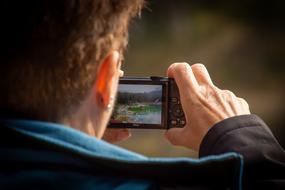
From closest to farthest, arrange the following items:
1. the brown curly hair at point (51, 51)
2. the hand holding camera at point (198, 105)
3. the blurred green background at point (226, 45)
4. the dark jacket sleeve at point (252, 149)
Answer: the brown curly hair at point (51, 51) → the dark jacket sleeve at point (252, 149) → the hand holding camera at point (198, 105) → the blurred green background at point (226, 45)

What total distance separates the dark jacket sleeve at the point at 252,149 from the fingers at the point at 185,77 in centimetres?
14

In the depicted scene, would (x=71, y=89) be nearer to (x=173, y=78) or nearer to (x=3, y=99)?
(x=3, y=99)

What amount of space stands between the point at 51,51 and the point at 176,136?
14.8 inches

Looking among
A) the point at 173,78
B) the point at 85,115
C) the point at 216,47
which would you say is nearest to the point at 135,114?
the point at 173,78

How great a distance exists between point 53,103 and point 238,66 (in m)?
2.97

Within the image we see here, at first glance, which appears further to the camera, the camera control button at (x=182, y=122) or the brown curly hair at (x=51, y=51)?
the camera control button at (x=182, y=122)

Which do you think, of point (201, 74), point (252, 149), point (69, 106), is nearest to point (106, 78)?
point (69, 106)

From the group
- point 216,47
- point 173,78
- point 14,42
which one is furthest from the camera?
point 216,47

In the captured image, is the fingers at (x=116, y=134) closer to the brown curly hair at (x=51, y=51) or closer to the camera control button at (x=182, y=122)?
the camera control button at (x=182, y=122)

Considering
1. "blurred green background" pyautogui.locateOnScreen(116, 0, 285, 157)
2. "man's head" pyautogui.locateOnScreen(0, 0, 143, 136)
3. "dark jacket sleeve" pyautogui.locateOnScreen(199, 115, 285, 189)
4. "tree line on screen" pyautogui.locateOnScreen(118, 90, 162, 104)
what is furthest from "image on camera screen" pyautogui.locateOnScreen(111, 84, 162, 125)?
"blurred green background" pyautogui.locateOnScreen(116, 0, 285, 157)

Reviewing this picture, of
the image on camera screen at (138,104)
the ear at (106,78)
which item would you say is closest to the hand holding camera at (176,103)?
the image on camera screen at (138,104)

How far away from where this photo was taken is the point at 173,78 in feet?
3.04

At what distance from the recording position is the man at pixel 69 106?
1.86ft

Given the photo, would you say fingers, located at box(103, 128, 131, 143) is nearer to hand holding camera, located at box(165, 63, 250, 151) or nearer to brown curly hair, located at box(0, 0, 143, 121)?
hand holding camera, located at box(165, 63, 250, 151)
